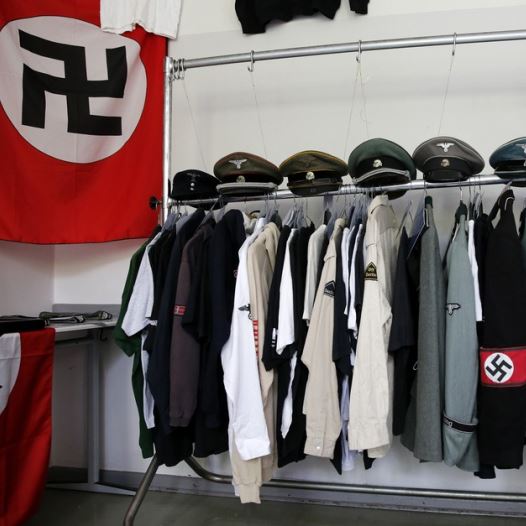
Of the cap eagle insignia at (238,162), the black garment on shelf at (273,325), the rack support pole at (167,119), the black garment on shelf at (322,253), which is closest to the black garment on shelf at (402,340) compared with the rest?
the black garment on shelf at (322,253)

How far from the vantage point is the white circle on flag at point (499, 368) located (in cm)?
144

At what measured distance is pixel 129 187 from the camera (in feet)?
8.23

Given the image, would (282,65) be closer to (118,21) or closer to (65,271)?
(118,21)

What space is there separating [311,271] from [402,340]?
36cm

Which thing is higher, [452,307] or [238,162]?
[238,162]

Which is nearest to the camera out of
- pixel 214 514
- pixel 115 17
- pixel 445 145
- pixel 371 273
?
pixel 371 273

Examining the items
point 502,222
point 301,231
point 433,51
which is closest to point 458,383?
point 502,222

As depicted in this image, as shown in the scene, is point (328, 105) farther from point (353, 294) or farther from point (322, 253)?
point (353, 294)

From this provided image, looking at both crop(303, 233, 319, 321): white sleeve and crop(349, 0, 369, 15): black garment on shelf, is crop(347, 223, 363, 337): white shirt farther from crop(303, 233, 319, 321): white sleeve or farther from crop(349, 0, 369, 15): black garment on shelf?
crop(349, 0, 369, 15): black garment on shelf

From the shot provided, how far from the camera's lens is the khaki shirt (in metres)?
1.50

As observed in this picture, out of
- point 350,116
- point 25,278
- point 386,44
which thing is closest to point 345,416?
point 386,44

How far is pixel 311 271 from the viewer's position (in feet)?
5.48

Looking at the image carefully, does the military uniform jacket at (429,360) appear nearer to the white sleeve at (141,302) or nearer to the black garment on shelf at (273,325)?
the black garment on shelf at (273,325)

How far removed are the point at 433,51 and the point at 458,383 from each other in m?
1.61
